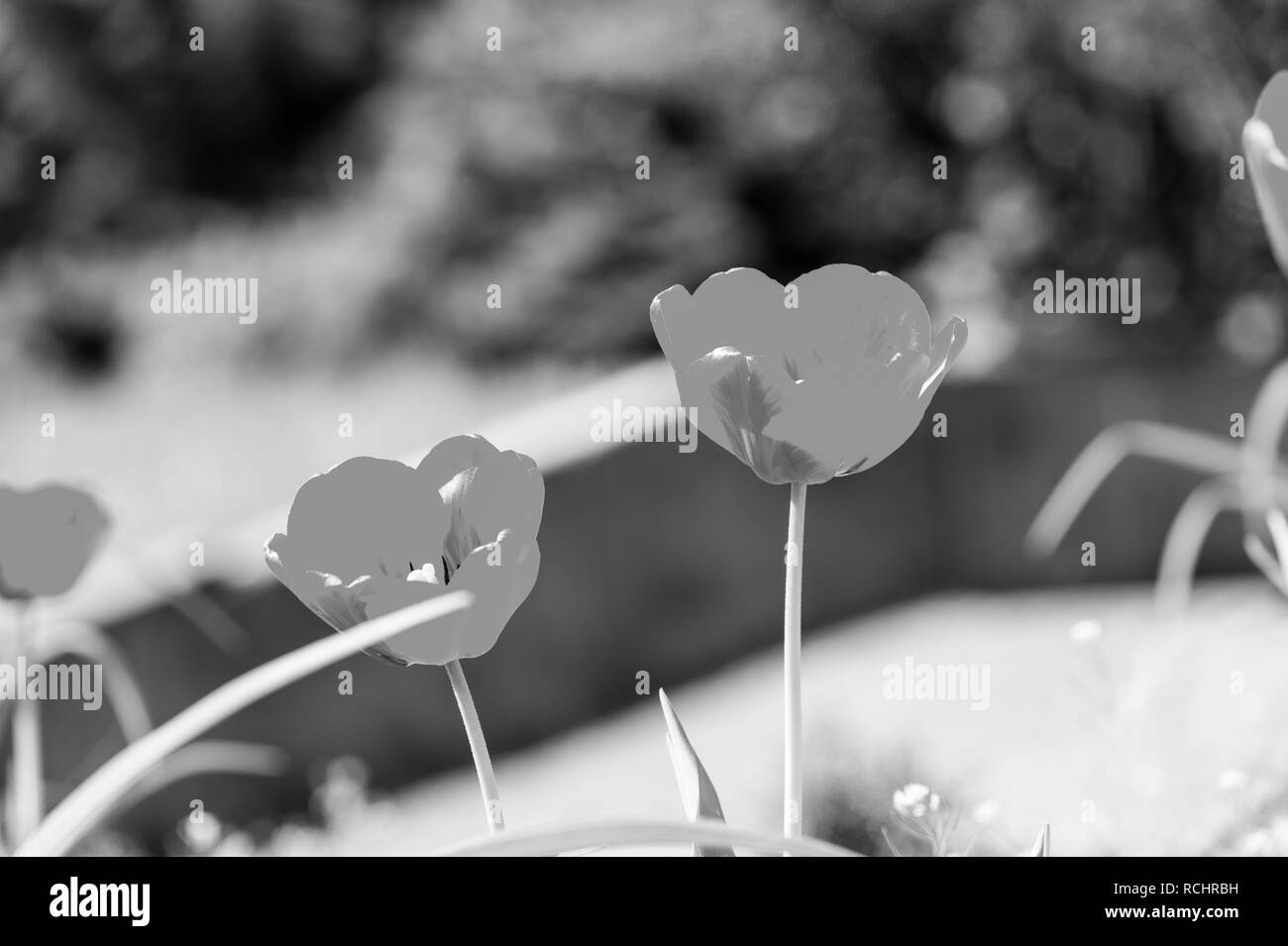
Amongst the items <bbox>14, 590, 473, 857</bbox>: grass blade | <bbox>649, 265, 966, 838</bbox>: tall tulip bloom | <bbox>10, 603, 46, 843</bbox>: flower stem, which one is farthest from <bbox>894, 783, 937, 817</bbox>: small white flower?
<bbox>10, 603, 46, 843</bbox>: flower stem

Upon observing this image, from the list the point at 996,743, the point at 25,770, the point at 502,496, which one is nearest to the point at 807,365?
the point at 502,496

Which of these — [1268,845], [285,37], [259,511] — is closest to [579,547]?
[259,511]

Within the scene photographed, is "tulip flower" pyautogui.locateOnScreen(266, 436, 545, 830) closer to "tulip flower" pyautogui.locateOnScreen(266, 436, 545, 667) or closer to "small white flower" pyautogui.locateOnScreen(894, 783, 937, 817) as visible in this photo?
"tulip flower" pyautogui.locateOnScreen(266, 436, 545, 667)

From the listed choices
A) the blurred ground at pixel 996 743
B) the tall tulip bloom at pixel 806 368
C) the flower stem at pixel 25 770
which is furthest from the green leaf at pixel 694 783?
the flower stem at pixel 25 770

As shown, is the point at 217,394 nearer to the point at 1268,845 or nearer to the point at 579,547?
the point at 579,547

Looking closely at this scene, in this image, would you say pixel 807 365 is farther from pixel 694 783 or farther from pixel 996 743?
pixel 996 743
